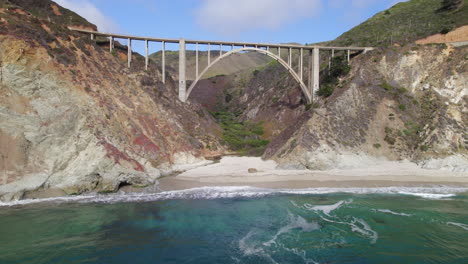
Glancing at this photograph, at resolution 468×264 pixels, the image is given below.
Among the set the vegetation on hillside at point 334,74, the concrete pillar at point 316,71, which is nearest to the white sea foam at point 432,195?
the vegetation on hillside at point 334,74

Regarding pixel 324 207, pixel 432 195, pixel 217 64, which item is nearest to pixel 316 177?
pixel 324 207

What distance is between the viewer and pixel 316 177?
26.3 metres

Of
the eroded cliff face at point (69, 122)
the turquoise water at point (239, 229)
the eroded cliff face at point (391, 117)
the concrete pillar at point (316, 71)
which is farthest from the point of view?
the concrete pillar at point (316, 71)

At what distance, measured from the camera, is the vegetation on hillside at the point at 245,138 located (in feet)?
137

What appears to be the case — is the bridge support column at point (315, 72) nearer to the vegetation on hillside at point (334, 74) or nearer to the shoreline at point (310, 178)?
the vegetation on hillside at point (334, 74)

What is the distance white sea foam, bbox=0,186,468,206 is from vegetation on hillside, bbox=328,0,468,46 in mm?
27265

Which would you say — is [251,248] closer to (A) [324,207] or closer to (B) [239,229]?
(B) [239,229]

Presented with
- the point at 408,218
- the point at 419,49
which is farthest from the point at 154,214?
the point at 419,49

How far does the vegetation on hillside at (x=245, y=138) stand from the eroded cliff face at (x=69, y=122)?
9939mm

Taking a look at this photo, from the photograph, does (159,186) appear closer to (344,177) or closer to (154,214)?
(154,214)

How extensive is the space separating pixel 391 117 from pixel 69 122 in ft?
104

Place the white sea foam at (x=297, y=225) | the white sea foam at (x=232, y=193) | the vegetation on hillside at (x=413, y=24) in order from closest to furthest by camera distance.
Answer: the white sea foam at (x=297, y=225), the white sea foam at (x=232, y=193), the vegetation on hillside at (x=413, y=24)

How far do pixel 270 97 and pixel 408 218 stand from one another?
45.0 m

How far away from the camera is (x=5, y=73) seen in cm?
2298
